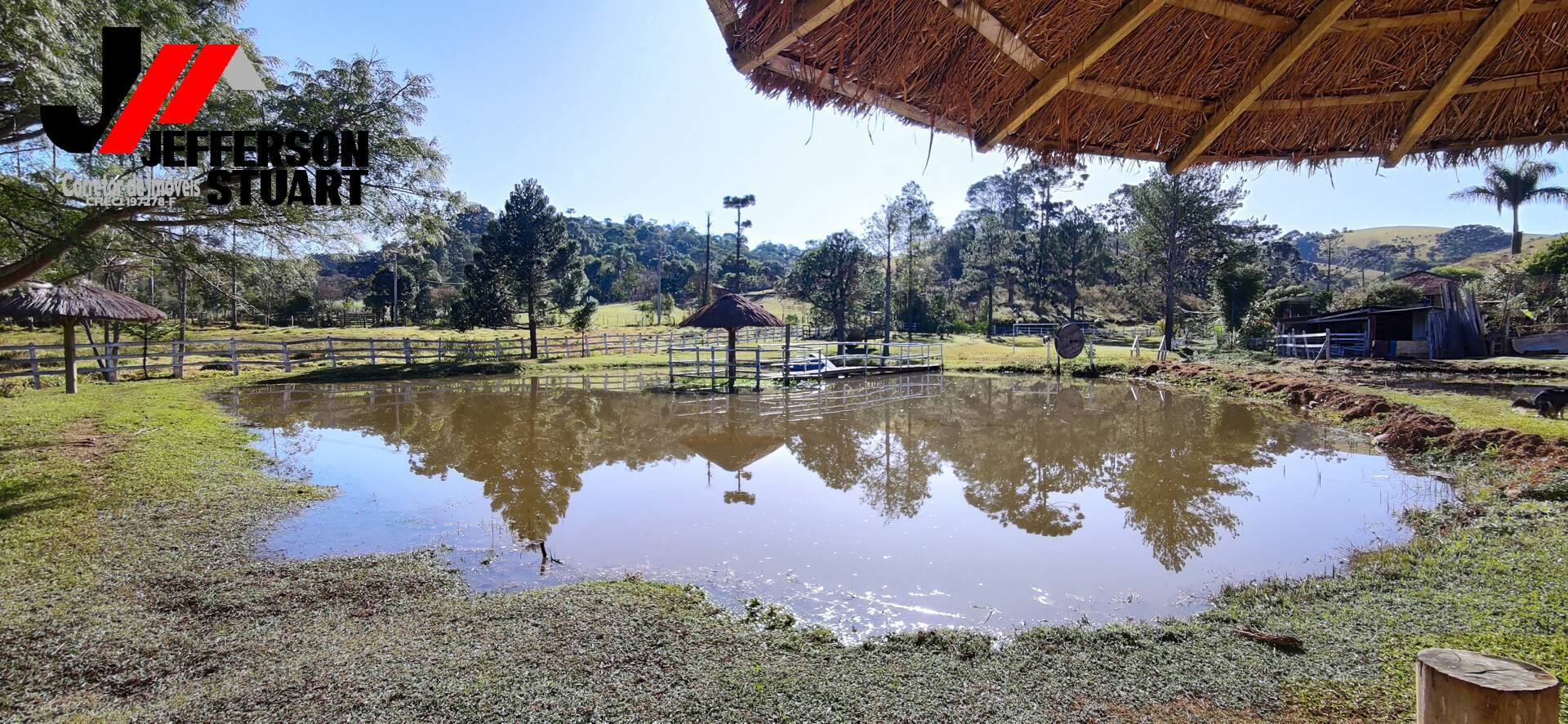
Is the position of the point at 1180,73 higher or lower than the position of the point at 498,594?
higher

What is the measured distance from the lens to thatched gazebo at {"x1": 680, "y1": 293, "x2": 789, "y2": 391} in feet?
51.5

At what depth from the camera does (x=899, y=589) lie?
4.66m

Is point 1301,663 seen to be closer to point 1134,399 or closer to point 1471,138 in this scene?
point 1471,138

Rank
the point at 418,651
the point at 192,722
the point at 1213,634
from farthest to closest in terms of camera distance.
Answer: the point at 1213,634
the point at 418,651
the point at 192,722

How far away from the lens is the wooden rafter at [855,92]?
6.37 feet

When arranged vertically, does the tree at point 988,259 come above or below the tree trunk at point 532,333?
above

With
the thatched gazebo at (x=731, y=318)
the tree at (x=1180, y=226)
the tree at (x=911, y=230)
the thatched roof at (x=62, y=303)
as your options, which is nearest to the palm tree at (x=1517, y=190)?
the tree at (x=1180, y=226)

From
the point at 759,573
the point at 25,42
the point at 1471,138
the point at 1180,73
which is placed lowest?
the point at 759,573

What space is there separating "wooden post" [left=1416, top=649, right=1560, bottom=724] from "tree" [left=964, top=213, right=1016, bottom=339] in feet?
137

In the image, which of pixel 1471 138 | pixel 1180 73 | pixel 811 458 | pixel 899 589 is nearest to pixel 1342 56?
pixel 1180 73

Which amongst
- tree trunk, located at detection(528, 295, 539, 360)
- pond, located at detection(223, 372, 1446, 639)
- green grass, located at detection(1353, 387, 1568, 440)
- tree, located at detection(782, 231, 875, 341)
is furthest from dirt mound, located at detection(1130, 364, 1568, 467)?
tree trunk, located at detection(528, 295, 539, 360)

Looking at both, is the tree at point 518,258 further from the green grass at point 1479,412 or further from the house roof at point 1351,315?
the house roof at point 1351,315

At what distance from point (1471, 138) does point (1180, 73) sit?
3.69 ft

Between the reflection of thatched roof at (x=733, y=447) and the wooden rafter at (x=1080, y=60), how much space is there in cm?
683
